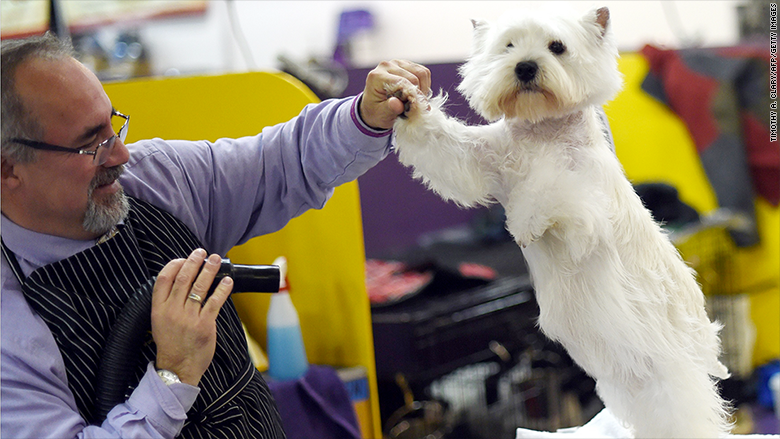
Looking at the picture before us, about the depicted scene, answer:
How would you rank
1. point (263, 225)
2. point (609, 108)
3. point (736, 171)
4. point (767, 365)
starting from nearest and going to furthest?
point (609, 108) < point (263, 225) < point (736, 171) < point (767, 365)

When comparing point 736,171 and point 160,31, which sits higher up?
point 736,171

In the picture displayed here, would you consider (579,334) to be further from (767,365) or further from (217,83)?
(767,365)

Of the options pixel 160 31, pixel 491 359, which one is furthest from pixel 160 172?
pixel 160 31

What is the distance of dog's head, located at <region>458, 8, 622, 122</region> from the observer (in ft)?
3.10

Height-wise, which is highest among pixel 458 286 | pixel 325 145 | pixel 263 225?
pixel 325 145

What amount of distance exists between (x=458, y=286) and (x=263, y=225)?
1225mm

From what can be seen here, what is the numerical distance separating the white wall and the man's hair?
1804mm

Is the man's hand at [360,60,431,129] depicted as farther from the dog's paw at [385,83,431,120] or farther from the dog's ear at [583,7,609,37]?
the dog's ear at [583,7,609,37]

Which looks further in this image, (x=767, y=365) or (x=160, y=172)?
(x=767, y=365)

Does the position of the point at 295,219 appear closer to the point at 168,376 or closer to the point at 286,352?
the point at 286,352

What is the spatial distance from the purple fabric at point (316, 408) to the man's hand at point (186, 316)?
2.42 ft

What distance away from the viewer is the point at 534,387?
283 cm

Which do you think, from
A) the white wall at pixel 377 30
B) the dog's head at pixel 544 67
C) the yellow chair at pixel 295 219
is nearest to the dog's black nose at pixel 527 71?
the dog's head at pixel 544 67

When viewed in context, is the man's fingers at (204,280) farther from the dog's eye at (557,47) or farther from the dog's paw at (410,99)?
the dog's eye at (557,47)
